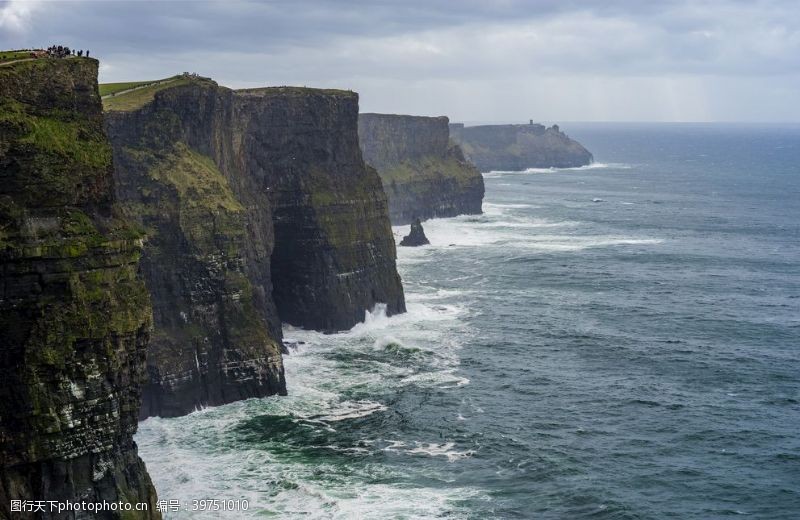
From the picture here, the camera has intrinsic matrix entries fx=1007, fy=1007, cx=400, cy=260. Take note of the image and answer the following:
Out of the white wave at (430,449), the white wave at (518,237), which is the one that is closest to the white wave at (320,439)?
the white wave at (430,449)

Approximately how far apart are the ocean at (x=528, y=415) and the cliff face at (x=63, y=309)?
36.3 ft

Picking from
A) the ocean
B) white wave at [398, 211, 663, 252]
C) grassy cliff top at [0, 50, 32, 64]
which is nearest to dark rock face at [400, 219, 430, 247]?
white wave at [398, 211, 663, 252]

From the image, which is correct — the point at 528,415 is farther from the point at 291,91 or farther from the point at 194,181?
the point at 291,91

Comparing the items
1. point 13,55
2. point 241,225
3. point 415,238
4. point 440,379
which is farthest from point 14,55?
point 415,238

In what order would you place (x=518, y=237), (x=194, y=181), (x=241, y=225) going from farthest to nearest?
(x=518, y=237) < (x=241, y=225) < (x=194, y=181)

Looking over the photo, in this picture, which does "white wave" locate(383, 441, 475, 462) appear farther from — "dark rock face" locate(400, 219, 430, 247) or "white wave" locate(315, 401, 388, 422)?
"dark rock face" locate(400, 219, 430, 247)

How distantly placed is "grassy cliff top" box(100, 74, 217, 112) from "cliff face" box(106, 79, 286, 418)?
1028 millimetres

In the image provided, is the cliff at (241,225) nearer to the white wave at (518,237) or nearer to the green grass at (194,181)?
the green grass at (194,181)

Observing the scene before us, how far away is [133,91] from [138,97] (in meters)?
3.77

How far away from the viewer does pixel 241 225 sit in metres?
79.6

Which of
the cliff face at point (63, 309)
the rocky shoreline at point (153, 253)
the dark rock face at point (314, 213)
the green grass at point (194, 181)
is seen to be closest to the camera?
the cliff face at point (63, 309)

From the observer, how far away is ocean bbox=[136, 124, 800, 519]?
59125mm

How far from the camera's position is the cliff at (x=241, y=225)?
74.9 m

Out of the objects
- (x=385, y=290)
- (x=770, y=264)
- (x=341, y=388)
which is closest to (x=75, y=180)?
(x=341, y=388)
